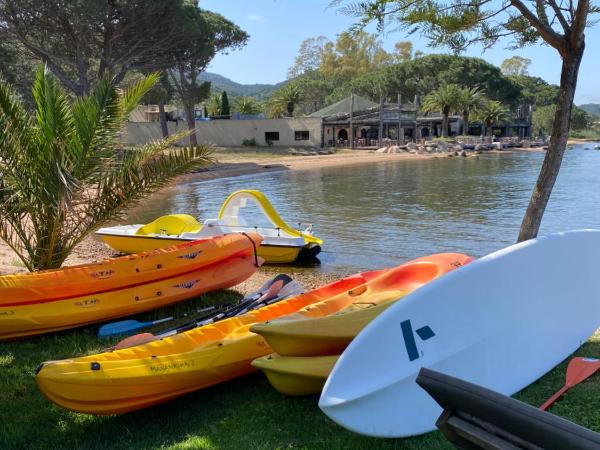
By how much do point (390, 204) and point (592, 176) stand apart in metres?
17.6

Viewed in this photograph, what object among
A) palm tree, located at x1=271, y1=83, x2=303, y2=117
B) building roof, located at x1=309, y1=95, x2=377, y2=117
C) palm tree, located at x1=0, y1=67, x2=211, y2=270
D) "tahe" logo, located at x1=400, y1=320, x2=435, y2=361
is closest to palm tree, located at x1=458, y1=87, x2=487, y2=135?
building roof, located at x1=309, y1=95, x2=377, y2=117

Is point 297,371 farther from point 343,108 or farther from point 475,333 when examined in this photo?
point 343,108

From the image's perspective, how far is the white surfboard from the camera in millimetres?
3307

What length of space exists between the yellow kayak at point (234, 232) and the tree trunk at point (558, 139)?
5.45 meters

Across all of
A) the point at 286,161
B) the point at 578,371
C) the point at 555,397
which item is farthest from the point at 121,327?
the point at 286,161

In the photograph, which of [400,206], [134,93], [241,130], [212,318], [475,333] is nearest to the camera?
[475,333]

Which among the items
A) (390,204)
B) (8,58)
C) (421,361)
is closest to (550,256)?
(421,361)

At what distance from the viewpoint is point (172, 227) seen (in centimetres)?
1111

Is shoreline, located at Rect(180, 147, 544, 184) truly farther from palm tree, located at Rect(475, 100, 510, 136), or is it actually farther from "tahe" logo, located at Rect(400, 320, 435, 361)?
"tahe" logo, located at Rect(400, 320, 435, 361)

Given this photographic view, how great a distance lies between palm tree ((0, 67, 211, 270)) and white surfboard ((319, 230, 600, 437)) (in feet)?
13.1

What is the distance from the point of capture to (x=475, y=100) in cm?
6334

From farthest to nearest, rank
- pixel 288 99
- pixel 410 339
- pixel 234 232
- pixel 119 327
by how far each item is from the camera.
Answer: pixel 288 99 < pixel 234 232 < pixel 119 327 < pixel 410 339

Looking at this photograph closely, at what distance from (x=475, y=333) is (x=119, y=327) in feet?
12.5

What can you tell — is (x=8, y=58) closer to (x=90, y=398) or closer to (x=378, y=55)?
(x=90, y=398)
